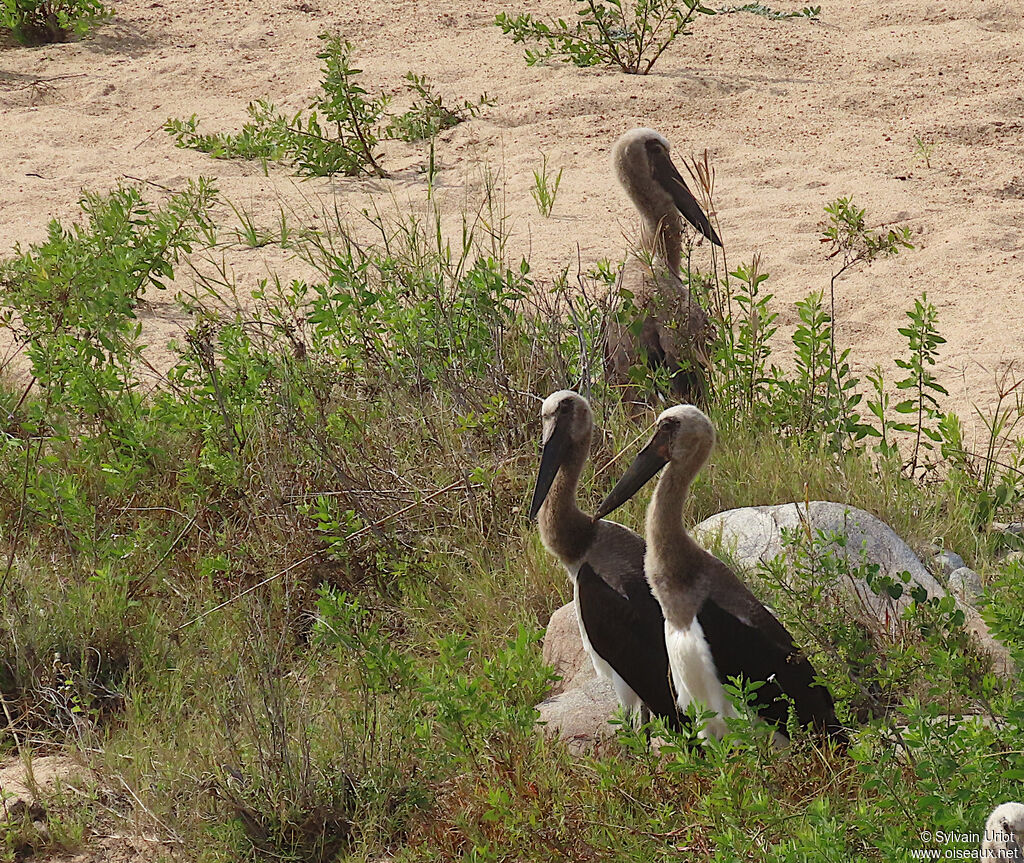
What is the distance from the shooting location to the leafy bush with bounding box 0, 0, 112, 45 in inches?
373

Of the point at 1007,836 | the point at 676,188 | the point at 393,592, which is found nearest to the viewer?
the point at 1007,836

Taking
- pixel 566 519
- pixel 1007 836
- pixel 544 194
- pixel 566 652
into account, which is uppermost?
pixel 544 194

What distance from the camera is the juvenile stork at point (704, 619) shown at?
3.40m

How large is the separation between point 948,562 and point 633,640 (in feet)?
3.90

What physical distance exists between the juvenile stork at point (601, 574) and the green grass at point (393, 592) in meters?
0.25

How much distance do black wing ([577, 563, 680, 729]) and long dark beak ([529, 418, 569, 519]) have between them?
34 cm

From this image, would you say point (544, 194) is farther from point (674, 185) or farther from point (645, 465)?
point (645, 465)

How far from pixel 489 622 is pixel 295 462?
1057mm

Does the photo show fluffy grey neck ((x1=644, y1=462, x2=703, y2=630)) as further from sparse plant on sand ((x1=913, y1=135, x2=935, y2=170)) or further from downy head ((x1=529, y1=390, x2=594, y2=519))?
sparse plant on sand ((x1=913, y1=135, x2=935, y2=170))

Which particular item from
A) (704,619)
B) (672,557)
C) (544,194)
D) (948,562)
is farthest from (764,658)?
(544,194)

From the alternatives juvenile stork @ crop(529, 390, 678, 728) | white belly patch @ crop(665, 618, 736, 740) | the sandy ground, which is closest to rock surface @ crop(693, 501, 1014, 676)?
juvenile stork @ crop(529, 390, 678, 728)

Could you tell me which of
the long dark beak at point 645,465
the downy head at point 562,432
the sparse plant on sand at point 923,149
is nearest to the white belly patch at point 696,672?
the long dark beak at point 645,465

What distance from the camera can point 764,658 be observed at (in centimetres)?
339

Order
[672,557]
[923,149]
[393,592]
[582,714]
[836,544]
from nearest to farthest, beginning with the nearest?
[672,557] → [582,714] → [836,544] → [393,592] → [923,149]
